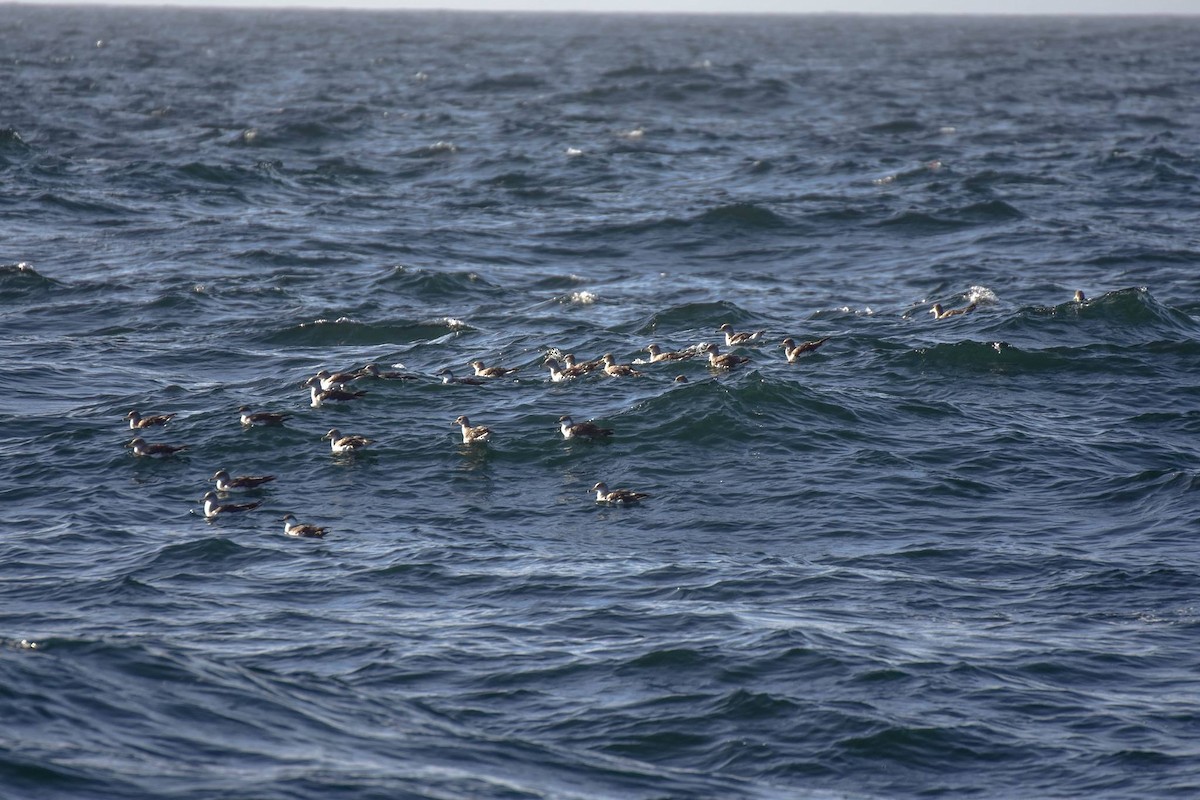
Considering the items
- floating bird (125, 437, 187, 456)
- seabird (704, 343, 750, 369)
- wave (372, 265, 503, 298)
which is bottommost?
floating bird (125, 437, 187, 456)

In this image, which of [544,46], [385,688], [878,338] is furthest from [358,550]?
[544,46]

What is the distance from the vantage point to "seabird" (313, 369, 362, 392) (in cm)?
2653

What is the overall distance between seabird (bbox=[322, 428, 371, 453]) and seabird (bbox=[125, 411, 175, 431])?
9.82 ft

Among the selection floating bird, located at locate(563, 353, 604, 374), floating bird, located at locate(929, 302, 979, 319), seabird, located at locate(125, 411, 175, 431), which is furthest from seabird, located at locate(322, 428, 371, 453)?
floating bird, located at locate(929, 302, 979, 319)

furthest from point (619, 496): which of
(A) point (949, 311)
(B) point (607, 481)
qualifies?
(A) point (949, 311)

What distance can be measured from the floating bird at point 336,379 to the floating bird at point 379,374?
140mm

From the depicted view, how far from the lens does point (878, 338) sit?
30.4 meters

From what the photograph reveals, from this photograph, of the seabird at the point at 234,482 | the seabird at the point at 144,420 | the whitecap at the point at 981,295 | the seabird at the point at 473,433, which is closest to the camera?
the seabird at the point at 234,482

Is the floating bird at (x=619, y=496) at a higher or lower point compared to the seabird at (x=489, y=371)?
lower

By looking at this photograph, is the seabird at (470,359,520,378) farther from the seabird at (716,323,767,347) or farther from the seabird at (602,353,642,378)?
the seabird at (716,323,767,347)

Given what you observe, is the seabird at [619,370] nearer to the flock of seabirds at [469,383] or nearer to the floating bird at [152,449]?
the flock of seabirds at [469,383]

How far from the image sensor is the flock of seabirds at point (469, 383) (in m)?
22.0

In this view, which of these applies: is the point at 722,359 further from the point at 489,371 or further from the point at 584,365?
the point at 489,371

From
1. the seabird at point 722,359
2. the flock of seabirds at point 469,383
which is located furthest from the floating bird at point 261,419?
the seabird at point 722,359
